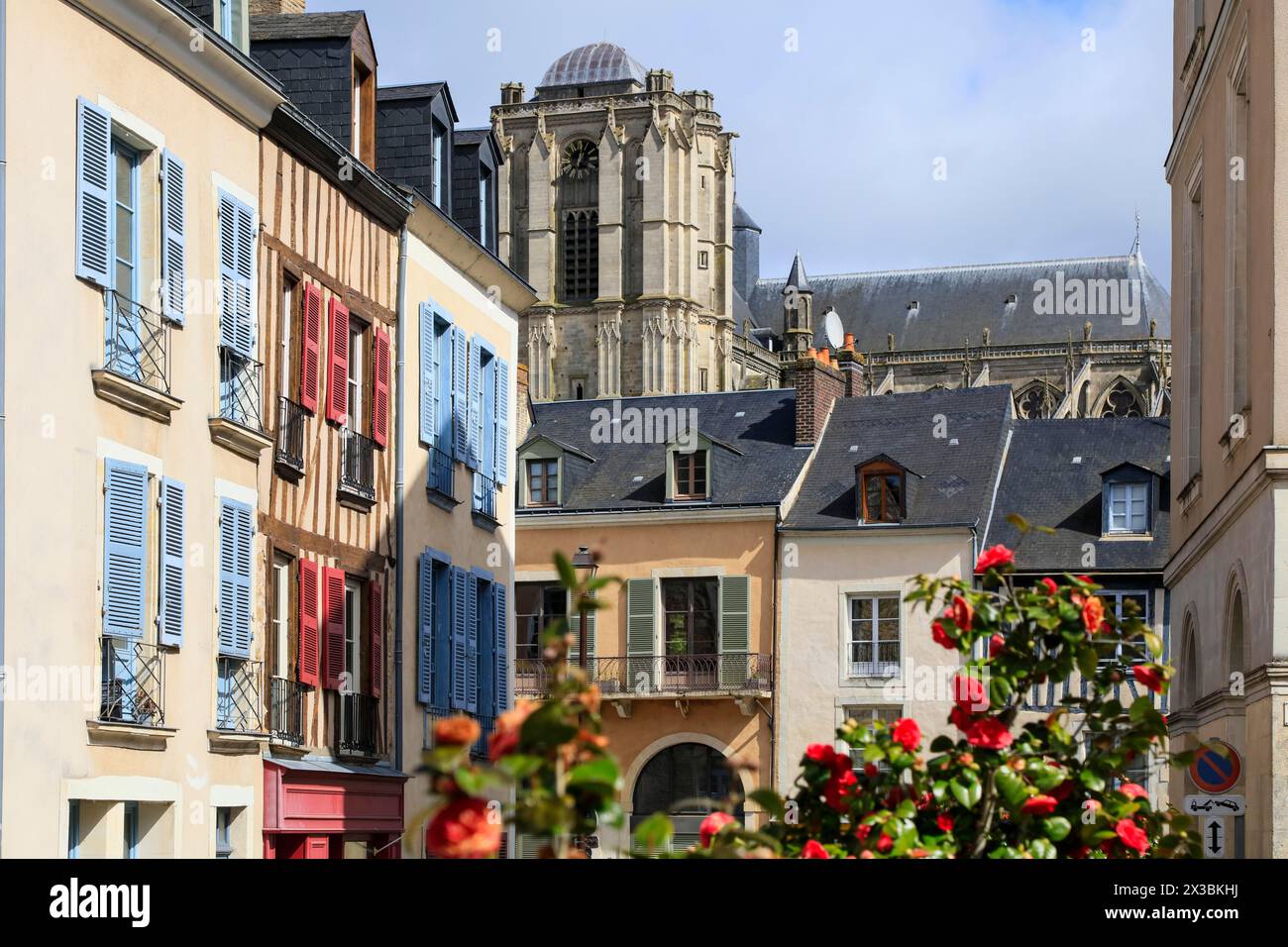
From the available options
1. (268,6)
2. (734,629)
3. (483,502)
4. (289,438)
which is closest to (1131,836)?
(289,438)

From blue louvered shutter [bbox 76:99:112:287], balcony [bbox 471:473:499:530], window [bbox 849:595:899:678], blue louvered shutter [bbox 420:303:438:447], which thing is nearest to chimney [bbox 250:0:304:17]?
blue louvered shutter [bbox 420:303:438:447]

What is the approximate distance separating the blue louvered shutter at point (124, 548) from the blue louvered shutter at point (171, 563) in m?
0.33

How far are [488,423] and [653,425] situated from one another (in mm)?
14953

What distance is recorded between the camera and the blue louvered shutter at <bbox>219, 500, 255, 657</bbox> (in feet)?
47.9

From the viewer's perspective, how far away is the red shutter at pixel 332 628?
16.7 metres

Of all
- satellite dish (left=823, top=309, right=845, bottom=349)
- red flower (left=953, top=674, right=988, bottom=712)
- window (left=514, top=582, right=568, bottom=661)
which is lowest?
red flower (left=953, top=674, right=988, bottom=712)

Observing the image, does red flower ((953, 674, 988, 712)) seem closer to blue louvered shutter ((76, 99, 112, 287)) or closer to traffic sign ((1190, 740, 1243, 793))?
traffic sign ((1190, 740, 1243, 793))

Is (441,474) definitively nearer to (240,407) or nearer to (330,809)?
(330,809)

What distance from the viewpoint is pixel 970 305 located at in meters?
93.6

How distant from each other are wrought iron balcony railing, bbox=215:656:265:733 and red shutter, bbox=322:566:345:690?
1439 millimetres

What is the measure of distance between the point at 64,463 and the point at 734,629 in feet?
66.9

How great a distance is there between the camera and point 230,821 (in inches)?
586

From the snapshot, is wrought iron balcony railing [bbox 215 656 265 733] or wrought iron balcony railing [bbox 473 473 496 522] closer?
wrought iron balcony railing [bbox 215 656 265 733]

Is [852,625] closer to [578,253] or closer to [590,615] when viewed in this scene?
[590,615]
